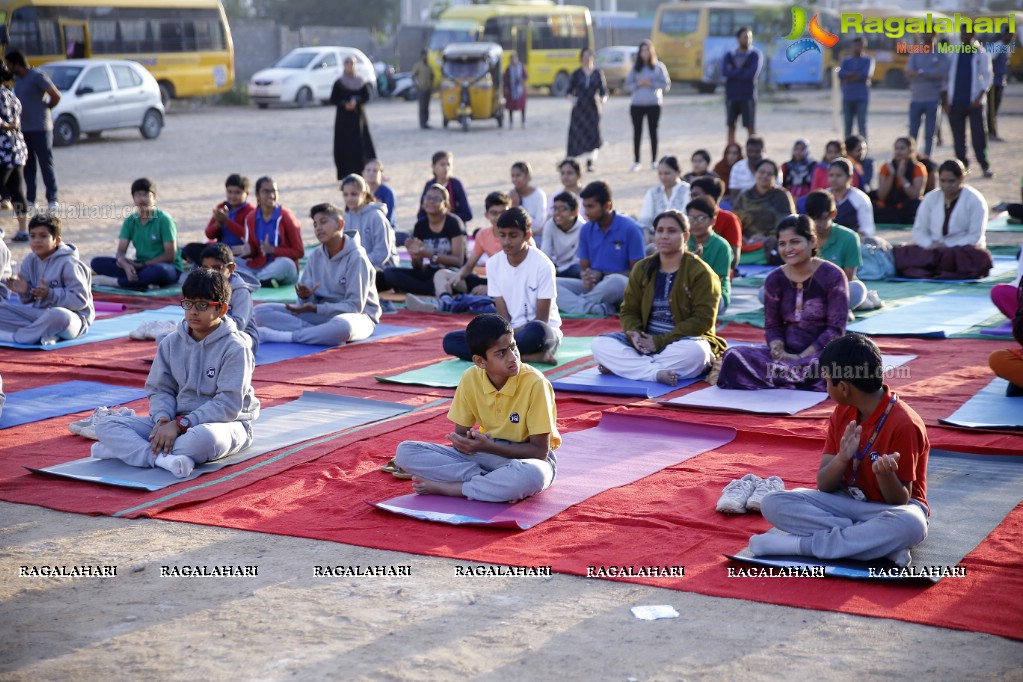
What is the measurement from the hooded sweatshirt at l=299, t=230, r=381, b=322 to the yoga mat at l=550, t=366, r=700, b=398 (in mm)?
1960

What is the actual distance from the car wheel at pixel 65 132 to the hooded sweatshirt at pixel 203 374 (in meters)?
17.4

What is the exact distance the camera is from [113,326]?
9.23 metres

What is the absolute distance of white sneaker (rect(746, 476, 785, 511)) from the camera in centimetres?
501

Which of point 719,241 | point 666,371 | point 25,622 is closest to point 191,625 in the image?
point 25,622

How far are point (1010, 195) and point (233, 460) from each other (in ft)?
40.7

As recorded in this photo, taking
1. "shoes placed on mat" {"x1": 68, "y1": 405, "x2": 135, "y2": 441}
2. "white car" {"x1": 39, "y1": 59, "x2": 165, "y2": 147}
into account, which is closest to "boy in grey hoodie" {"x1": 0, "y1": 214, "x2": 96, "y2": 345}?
"shoes placed on mat" {"x1": 68, "y1": 405, "x2": 135, "y2": 441}

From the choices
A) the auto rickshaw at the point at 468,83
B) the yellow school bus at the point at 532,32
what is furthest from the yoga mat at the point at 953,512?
the yellow school bus at the point at 532,32

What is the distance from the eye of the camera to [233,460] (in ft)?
19.1

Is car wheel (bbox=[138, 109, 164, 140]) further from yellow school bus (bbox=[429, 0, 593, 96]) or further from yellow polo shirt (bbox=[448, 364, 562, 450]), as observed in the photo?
yellow polo shirt (bbox=[448, 364, 562, 450])

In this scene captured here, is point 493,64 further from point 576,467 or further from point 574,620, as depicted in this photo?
point 574,620

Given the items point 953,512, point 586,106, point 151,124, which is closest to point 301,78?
point 151,124

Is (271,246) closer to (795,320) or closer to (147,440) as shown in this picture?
(147,440)

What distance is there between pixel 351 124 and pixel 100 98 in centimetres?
902

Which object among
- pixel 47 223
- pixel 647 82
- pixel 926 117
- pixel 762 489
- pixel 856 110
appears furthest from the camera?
pixel 856 110
